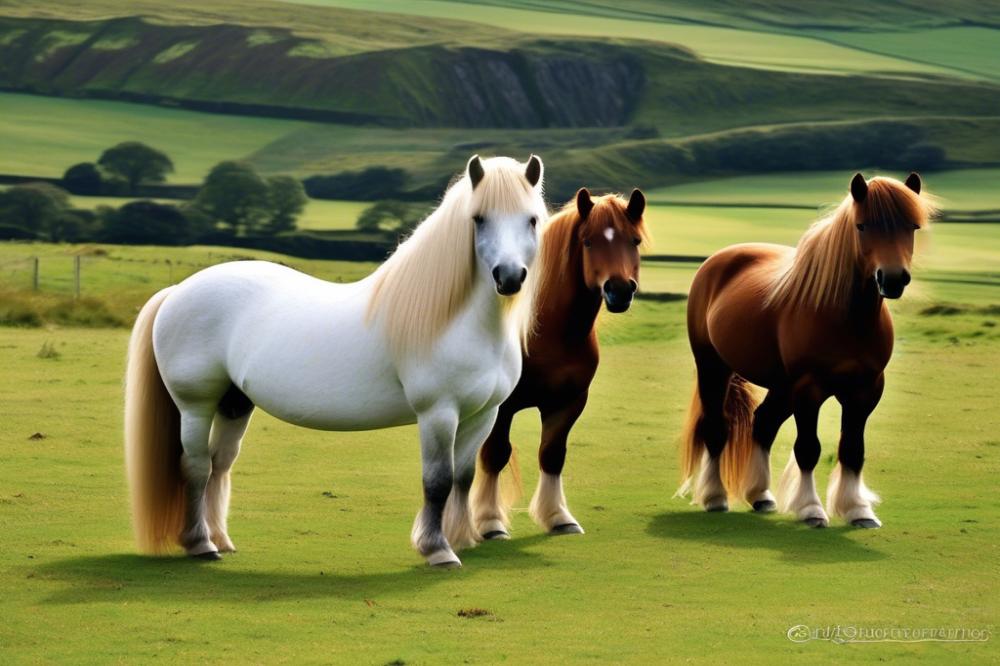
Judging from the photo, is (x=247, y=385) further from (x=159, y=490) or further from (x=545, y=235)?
Result: (x=545, y=235)

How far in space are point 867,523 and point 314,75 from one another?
2249 inches

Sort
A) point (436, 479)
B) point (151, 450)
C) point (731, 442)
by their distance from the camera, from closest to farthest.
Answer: point (436, 479), point (151, 450), point (731, 442)

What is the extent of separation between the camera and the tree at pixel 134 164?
50.9m

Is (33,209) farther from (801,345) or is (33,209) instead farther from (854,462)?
(854,462)

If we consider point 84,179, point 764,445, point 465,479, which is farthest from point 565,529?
point 84,179

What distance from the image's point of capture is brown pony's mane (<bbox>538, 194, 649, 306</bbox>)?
8586 mm

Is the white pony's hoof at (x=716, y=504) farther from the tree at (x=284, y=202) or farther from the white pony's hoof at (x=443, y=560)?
the tree at (x=284, y=202)

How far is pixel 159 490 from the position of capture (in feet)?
26.1

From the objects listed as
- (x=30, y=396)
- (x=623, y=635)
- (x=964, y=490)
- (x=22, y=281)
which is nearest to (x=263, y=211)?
(x=22, y=281)

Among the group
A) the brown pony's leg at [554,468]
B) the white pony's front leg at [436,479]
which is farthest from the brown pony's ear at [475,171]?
the brown pony's leg at [554,468]

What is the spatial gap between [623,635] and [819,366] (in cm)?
344

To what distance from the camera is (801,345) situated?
9188 millimetres

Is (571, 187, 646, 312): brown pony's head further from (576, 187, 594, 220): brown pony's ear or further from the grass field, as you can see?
the grass field

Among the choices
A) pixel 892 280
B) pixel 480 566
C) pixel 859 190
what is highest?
pixel 859 190
